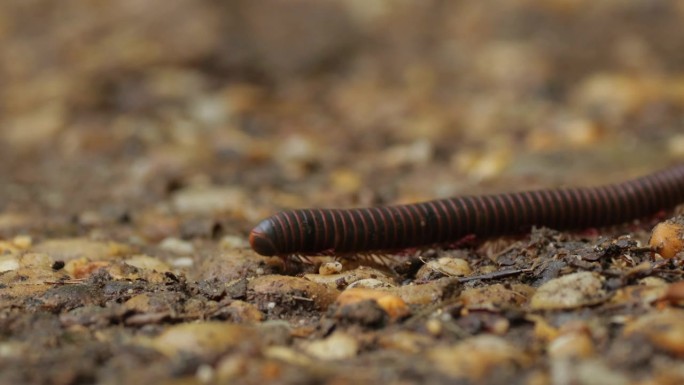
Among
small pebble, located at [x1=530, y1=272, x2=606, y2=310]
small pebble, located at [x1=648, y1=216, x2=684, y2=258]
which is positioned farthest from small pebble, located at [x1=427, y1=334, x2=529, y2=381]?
small pebble, located at [x1=648, y1=216, x2=684, y2=258]

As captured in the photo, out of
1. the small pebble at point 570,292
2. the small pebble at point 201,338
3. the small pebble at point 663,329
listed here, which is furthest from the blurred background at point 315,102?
the small pebble at point 663,329

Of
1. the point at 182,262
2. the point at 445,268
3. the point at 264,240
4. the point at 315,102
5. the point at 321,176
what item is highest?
the point at 315,102

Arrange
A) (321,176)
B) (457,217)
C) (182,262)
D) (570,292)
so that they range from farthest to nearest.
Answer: (321,176) → (182,262) → (457,217) → (570,292)

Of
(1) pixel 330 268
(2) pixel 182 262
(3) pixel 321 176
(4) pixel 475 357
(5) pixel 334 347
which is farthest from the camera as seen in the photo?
(3) pixel 321 176

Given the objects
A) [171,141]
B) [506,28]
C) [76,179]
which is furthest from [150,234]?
[506,28]

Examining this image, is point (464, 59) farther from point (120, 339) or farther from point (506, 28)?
point (120, 339)

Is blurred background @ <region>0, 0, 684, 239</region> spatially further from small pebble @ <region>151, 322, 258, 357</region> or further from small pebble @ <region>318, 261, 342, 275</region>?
small pebble @ <region>151, 322, 258, 357</region>

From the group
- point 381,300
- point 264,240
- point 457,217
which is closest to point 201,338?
point 381,300

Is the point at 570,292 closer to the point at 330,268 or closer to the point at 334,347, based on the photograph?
the point at 334,347
